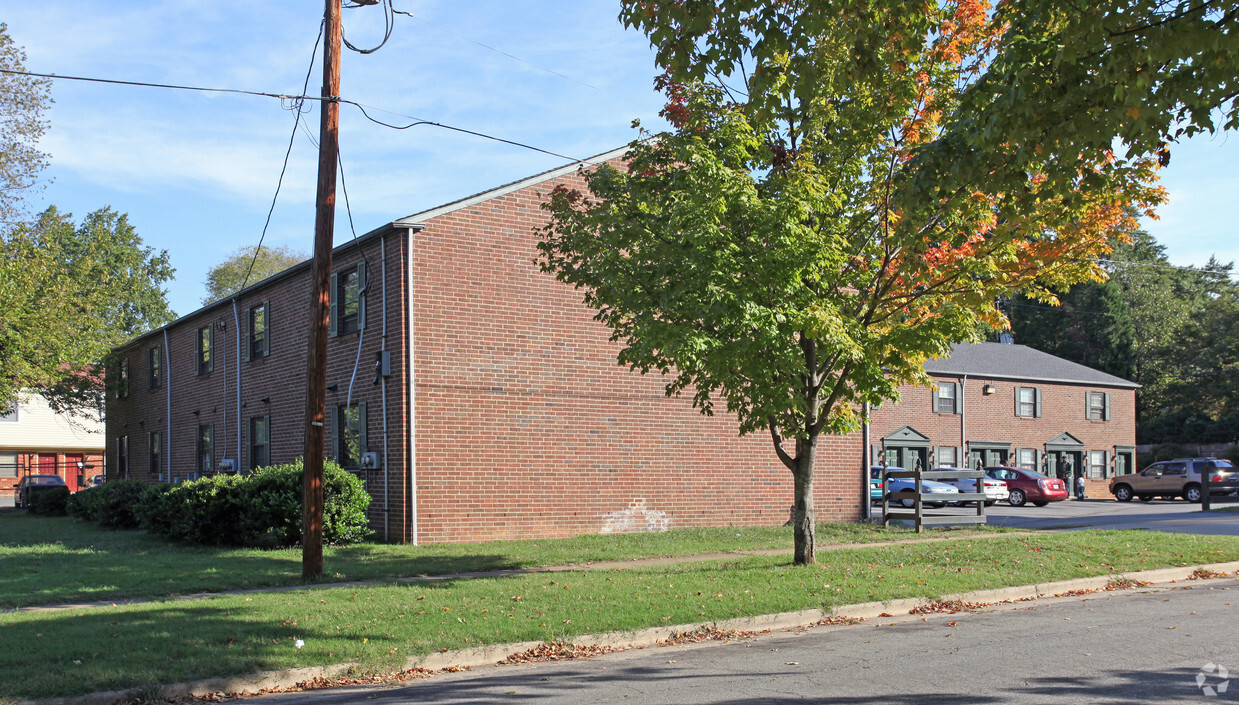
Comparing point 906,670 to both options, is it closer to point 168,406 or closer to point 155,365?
point 168,406

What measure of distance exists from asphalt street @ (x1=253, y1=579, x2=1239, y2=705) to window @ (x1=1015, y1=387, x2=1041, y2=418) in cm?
3560

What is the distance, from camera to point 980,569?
13.8 m

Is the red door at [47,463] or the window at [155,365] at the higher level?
the window at [155,365]

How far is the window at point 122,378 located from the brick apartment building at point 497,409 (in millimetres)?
16969

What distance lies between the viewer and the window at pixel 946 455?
42.0 meters

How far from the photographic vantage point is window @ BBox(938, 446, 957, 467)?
1652 inches

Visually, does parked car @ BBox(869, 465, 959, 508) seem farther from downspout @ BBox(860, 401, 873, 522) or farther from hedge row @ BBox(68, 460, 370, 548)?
hedge row @ BBox(68, 460, 370, 548)

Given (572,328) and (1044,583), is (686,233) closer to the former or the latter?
(1044,583)

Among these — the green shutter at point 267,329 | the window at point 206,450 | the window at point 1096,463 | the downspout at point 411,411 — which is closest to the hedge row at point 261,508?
the downspout at point 411,411

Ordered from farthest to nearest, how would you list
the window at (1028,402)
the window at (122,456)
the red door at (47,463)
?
the red door at (47,463), the window at (1028,402), the window at (122,456)

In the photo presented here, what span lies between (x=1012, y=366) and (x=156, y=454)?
36908 millimetres

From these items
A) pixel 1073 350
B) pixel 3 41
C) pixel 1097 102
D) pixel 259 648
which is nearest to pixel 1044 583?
pixel 1097 102

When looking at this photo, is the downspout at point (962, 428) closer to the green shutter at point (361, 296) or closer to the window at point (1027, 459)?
the window at point (1027, 459)

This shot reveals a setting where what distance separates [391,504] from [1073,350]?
60118 millimetres
